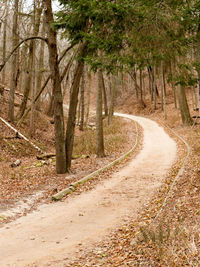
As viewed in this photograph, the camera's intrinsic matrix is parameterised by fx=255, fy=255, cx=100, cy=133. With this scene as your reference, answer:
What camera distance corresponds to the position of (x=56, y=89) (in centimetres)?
1023

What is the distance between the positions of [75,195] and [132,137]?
1206 cm

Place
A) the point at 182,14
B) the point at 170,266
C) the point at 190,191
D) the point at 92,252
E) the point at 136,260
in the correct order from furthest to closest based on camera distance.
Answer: the point at 182,14, the point at 190,191, the point at 92,252, the point at 136,260, the point at 170,266

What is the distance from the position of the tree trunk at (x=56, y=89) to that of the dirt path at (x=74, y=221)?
223cm

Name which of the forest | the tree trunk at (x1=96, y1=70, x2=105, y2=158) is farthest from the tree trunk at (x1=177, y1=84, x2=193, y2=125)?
the tree trunk at (x1=96, y1=70, x2=105, y2=158)

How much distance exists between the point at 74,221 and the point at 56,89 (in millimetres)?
5837

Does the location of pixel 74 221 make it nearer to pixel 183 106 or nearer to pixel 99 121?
pixel 99 121

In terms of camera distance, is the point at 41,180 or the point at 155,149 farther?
the point at 155,149

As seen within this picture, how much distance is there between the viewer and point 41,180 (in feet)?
31.4

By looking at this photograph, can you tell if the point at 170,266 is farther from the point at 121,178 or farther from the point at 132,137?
the point at 132,137

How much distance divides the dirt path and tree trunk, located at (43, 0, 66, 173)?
2.23 m

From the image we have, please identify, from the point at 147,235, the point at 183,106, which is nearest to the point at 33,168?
the point at 147,235

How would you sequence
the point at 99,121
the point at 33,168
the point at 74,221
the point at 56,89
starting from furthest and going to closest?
1. the point at 99,121
2. the point at 33,168
3. the point at 56,89
4. the point at 74,221

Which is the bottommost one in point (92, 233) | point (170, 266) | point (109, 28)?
point (92, 233)

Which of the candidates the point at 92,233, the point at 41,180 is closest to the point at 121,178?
the point at 41,180
